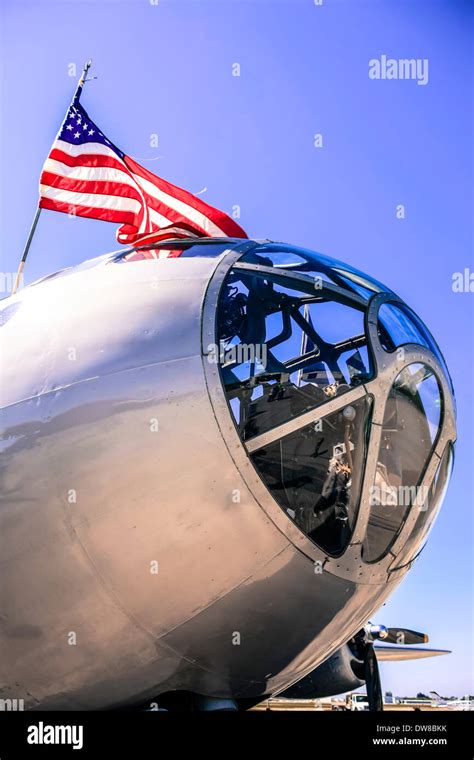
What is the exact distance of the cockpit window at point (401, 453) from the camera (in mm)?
5867

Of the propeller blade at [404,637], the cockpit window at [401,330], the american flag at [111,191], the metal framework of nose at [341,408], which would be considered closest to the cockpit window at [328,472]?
the metal framework of nose at [341,408]

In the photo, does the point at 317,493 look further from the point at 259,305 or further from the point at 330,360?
the point at 259,305

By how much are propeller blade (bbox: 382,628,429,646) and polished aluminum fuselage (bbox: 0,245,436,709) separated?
26.9 ft

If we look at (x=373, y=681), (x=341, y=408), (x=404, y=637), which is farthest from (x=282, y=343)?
(x=404, y=637)

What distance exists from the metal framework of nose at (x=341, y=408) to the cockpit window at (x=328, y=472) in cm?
6

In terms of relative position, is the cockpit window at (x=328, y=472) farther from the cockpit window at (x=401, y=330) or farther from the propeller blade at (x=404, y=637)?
the propeller blade at (x=404, y=637)

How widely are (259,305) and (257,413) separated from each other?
990 mm

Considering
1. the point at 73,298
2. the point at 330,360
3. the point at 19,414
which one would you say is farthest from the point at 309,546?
the point at 73,298

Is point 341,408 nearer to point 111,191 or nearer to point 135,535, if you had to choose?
point 135,535

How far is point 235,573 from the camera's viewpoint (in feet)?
17.5

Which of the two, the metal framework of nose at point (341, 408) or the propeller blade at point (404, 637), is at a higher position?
the metal framework of nose at point (341, 408)

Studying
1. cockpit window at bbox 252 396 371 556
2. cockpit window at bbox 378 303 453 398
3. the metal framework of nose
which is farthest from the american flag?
cockpit window at bbox 252 396 371 556

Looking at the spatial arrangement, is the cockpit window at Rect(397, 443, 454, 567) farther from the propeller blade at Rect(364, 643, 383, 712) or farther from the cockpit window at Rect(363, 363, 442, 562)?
the propeller blade at Rect(364, 643, 383, 712)

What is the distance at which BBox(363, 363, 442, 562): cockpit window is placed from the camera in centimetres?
587
